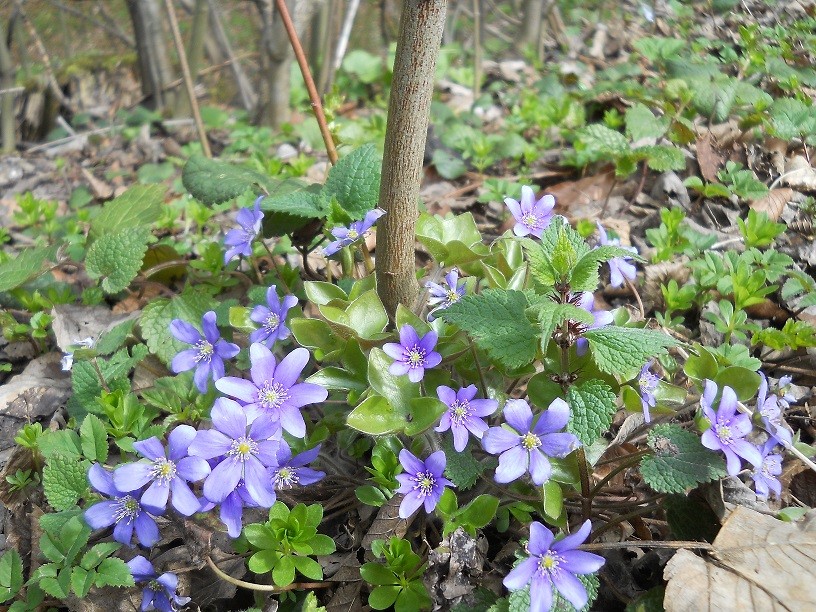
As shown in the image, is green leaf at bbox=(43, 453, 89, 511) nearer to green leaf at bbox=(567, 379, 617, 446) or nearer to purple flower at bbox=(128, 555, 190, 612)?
purple flower at bbox=(128, 555, 190, 612)

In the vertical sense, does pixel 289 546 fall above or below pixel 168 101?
below

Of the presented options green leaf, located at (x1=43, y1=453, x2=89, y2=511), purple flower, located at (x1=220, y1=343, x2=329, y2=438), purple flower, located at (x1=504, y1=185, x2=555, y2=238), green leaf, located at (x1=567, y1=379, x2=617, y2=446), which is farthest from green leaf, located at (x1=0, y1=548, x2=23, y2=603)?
purple flower, located at (x1=504, y1=185, x2=555, y2=238)

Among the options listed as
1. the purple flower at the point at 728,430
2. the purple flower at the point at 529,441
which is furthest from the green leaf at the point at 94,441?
the purple flower at the point at 728,430

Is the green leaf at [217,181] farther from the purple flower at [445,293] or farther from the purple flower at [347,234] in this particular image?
the purple flower at [445,293]

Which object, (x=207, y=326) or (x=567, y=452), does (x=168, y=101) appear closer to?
(x=207, y=326)

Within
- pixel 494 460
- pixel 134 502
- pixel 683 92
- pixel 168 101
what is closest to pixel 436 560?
pixel 494 460

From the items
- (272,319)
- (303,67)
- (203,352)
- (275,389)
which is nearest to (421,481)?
(275,389)
